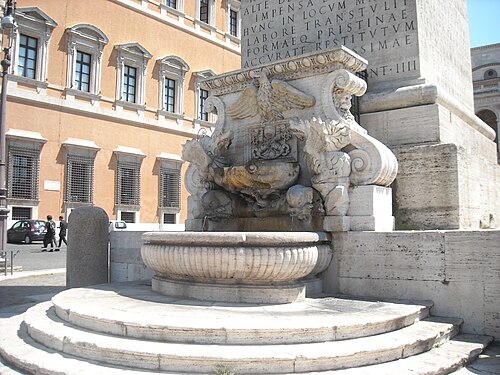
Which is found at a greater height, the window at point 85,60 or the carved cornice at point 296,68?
the window at point 85,60

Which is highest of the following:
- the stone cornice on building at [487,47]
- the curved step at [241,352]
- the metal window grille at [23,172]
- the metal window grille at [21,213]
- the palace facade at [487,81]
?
the stone cornice on building at [487,47]

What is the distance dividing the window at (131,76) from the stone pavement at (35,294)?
1620cm

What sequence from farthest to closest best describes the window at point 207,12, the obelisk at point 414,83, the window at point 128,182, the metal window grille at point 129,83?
the window at point 207,12
the metal window grille at point 129,83
the window at point 128,182
the obelisk at point 414,83

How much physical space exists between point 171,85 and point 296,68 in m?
24.6

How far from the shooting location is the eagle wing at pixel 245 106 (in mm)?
6508

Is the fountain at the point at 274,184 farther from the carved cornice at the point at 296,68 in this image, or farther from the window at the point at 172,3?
the window at the point at 172,3

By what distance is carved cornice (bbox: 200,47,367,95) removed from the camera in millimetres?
5687

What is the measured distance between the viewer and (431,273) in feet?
15.6

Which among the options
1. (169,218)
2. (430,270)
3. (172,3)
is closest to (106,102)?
(169,218)

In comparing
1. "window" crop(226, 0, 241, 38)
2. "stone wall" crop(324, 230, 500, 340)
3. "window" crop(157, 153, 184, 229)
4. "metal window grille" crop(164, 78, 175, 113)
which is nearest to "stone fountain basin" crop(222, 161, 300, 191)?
"stone wall" crop(324, 230, 500, 340)

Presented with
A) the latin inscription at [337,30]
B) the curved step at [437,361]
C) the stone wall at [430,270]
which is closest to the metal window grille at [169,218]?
the latin inscription at [337,30]

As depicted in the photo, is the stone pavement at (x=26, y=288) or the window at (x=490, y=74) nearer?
the stone pavement at (x=26, y=288)

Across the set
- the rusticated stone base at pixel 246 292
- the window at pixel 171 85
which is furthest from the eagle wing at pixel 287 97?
the window at pixel 171 85

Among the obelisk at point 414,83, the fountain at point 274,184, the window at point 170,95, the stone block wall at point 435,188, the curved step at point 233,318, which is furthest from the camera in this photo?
the window at point 170,95
